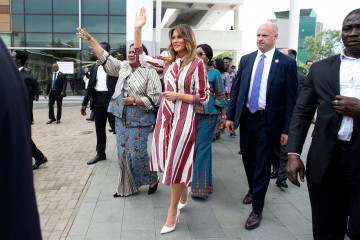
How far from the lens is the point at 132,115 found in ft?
13.5

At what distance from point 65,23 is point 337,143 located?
20.3 meters

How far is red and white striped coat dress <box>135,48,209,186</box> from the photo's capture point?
10.7ft

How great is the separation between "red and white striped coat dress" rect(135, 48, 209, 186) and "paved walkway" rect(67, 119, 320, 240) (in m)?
0.60

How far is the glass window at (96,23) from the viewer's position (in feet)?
64.5

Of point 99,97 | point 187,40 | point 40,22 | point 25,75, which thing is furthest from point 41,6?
point 187,40

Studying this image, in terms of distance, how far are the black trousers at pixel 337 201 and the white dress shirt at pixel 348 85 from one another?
0.10 m

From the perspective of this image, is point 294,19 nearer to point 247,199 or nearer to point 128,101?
point 247,199

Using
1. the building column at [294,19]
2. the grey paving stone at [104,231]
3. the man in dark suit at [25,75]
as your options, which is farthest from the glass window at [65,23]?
the grey paving stone at [104,231]

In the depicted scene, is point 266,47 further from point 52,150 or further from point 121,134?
point 52,150

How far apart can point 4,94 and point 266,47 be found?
10.2 feet

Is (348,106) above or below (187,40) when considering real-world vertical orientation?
below

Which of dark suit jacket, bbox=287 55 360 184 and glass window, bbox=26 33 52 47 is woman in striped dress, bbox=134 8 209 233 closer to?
dark suit jacket, bbox=287 55 360 184

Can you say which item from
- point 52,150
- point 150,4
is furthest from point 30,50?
point 52,150

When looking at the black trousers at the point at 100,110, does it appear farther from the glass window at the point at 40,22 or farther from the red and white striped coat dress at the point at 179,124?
the glass window at the point at 40,22
